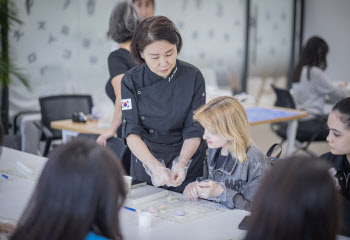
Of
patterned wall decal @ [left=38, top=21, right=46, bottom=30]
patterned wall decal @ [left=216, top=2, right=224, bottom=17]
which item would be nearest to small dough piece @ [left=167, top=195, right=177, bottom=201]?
patterned wall decal @ [left=38, top=21, right=46, bottom=30]

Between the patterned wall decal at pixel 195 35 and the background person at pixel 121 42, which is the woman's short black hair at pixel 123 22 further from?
the patterned wall decal at pixel 195 35

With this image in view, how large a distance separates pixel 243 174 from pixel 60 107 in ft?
8.77

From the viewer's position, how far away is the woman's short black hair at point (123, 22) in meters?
2.80

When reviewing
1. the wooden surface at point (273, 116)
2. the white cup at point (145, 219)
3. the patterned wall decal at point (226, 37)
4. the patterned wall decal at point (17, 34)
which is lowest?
the wooden surface at point (273, 116)

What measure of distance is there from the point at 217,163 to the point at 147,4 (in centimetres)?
213

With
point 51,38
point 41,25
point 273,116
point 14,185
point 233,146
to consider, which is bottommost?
point 273,116

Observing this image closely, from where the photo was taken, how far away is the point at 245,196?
196 cm

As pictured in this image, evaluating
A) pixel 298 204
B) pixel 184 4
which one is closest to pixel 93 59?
pixel 184 4

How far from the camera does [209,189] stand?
1.87m

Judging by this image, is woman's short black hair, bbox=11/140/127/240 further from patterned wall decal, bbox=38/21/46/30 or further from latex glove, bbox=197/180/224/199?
patterned wall decal, bbox=38/21/46/30

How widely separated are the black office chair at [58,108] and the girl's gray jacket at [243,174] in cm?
235

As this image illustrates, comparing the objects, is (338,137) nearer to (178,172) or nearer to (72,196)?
(178,172)

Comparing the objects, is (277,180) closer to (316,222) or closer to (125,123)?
(316,222)

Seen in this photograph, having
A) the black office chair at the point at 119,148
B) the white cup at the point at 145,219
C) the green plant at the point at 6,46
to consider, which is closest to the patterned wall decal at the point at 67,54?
the green plant at the point at 6,46
